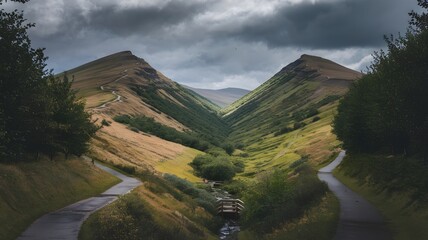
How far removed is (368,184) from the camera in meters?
43.7

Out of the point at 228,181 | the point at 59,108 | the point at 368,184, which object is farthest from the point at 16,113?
the point at 228,181

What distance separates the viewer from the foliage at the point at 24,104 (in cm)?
3247

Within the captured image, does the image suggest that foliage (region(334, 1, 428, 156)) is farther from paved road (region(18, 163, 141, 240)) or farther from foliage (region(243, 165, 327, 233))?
paved road (region(18, 163, 141, 240))

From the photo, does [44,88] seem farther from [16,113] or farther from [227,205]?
[227,205]

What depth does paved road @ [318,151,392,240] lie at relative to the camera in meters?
25.4

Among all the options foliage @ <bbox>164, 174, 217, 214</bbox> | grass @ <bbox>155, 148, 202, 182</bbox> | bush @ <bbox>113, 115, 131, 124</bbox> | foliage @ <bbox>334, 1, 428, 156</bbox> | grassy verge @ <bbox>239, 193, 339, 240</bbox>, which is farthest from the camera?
bush @ <bbox>113, 115, 131, 124</bbox>

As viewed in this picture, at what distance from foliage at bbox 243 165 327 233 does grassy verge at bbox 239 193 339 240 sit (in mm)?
2488

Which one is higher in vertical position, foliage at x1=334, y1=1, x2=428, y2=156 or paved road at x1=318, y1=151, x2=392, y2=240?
foliage at x1=334, y1=1, x2=428, y2=156

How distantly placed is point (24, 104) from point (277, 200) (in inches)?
1128

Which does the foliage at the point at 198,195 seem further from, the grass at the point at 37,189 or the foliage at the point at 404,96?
the foliage at the point at 404,96

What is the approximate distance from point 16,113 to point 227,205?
33.9 metres

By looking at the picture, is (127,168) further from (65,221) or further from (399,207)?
(399,207)

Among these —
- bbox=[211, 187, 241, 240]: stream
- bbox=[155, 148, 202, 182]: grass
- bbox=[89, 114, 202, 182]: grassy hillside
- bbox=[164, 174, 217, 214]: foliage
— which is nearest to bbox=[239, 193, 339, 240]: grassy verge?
bbox=[211, 187, 241, 240]: stream

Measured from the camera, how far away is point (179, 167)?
300 ft
